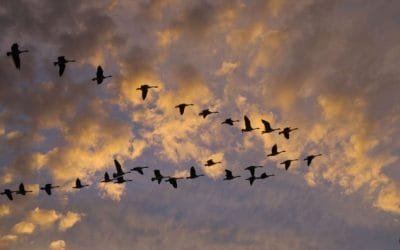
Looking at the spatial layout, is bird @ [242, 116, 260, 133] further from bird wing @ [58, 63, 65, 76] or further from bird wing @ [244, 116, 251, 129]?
bird wing @ [58, 63, 65, 76]

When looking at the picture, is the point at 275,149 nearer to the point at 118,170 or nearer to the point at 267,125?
the point at 267,125

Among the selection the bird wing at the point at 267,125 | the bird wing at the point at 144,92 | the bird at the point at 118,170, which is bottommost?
the bird at the point at 118,170

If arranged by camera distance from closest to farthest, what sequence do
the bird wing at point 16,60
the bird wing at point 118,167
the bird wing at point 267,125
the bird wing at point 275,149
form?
the bird wing at point 16,60
the bird wing at point 267,125
the bird wing at point 275,149
the bird wing at point 118,167

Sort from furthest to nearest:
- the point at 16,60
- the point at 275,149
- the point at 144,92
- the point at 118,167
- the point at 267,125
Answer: the point at 118,167 < the point at 275,149 < the point at 267,125 < the point at 144,92 < the point at 16,60

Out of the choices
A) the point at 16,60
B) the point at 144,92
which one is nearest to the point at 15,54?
the point at 16,60

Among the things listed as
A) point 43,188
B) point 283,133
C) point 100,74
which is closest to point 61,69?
point 100,74

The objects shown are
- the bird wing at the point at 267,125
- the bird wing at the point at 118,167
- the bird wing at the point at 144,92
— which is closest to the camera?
the bird wing at the point at 144,92

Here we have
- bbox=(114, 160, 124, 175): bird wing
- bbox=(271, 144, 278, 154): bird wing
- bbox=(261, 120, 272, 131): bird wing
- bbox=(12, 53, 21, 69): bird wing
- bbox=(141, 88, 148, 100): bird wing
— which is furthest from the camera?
bbox=(114, 160, 124, 175): bird wing

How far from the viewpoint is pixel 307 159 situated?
251 feet

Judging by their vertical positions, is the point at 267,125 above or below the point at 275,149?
above

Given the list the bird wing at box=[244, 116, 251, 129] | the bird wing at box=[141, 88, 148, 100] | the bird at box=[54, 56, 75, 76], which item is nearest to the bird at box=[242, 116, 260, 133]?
the bird wing at box=[244, 116, 251, 129]

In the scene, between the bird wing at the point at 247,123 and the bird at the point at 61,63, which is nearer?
the bird at the point at 61,63

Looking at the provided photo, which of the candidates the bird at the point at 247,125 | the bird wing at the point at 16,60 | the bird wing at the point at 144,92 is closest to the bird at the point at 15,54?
the bird wing at the point at 16,60

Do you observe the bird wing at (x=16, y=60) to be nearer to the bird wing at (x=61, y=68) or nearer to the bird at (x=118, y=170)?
the bird wing at (x=61, y=68)
